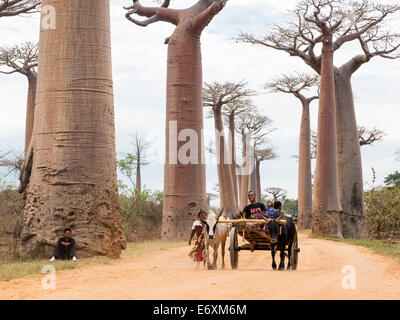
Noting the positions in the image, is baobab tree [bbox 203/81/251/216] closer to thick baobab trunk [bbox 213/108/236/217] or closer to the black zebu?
thick baobab trunk [bbox 213/108/236/217]

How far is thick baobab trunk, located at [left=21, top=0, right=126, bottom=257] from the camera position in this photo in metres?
8.48

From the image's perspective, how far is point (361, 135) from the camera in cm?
2497

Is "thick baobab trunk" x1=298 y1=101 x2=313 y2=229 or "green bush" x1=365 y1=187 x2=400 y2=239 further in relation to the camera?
"thick baobab trunk" x1=298 y1=101 x2=313 y2=229

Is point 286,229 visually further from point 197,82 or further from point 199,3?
point 199,3

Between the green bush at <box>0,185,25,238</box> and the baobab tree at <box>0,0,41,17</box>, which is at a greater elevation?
the baobab tree at <box>0,0,41,17</box>

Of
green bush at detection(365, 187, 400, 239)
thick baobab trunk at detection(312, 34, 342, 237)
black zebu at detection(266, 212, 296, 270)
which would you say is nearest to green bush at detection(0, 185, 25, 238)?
black zebu at detection(266, 212, 296, 270)

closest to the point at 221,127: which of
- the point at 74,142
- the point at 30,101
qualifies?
the point at 30,101

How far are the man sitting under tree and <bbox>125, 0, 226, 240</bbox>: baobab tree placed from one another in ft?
16.0

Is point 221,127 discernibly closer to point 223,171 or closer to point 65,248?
point 223,171

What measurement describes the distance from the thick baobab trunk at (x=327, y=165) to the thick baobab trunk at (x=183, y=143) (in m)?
4.05

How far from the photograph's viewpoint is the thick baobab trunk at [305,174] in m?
23.9

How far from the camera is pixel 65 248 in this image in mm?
8273

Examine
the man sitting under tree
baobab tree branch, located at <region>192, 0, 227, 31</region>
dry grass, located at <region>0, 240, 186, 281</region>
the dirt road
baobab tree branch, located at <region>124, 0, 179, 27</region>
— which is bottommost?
the dirt road
